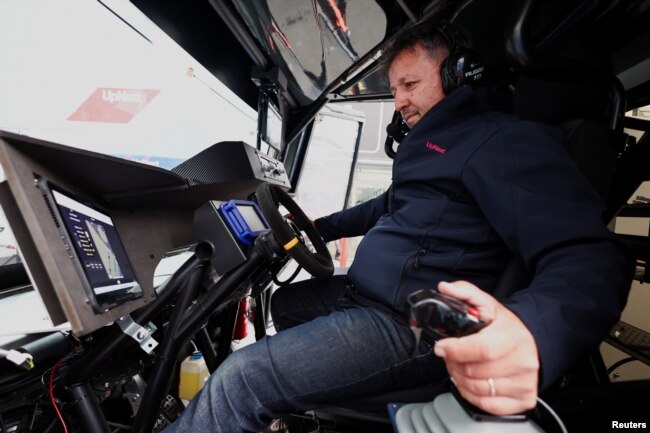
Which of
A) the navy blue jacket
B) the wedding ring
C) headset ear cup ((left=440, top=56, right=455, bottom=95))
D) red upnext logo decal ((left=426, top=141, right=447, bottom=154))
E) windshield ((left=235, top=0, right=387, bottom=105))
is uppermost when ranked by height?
windshield ((left=235, top=0, right=387, bottom=105))

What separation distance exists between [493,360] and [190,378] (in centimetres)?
150

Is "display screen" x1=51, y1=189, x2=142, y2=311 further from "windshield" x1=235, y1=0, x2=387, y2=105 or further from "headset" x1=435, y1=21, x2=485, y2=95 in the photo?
"windshield" x1=235, y1=0, x2=387, y2=105

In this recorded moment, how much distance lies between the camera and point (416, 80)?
1158 mm

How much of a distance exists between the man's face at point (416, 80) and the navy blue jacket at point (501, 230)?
0.56 feet

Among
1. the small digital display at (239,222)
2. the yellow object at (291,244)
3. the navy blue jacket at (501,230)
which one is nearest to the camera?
the navy blue jacket at (501,230)

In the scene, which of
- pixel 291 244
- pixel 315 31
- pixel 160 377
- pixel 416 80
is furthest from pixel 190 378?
pixel 315 31

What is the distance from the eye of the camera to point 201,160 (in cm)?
143

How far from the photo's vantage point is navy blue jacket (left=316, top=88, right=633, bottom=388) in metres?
0.54

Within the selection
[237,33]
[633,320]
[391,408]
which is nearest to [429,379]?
[391,408]

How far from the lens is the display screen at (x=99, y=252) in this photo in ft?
2.43

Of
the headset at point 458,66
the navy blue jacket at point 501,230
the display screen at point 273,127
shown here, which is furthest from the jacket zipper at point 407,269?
the display screen at point 273,127

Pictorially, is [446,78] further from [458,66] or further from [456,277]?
[456,277]

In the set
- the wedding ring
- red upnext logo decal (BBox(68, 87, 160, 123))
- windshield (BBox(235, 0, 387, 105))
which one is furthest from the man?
red upnext logo decal (BBox(68, 87, 160, 123))

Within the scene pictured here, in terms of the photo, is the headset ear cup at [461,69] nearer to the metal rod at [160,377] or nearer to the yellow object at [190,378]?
the metal rod at [160,377]
